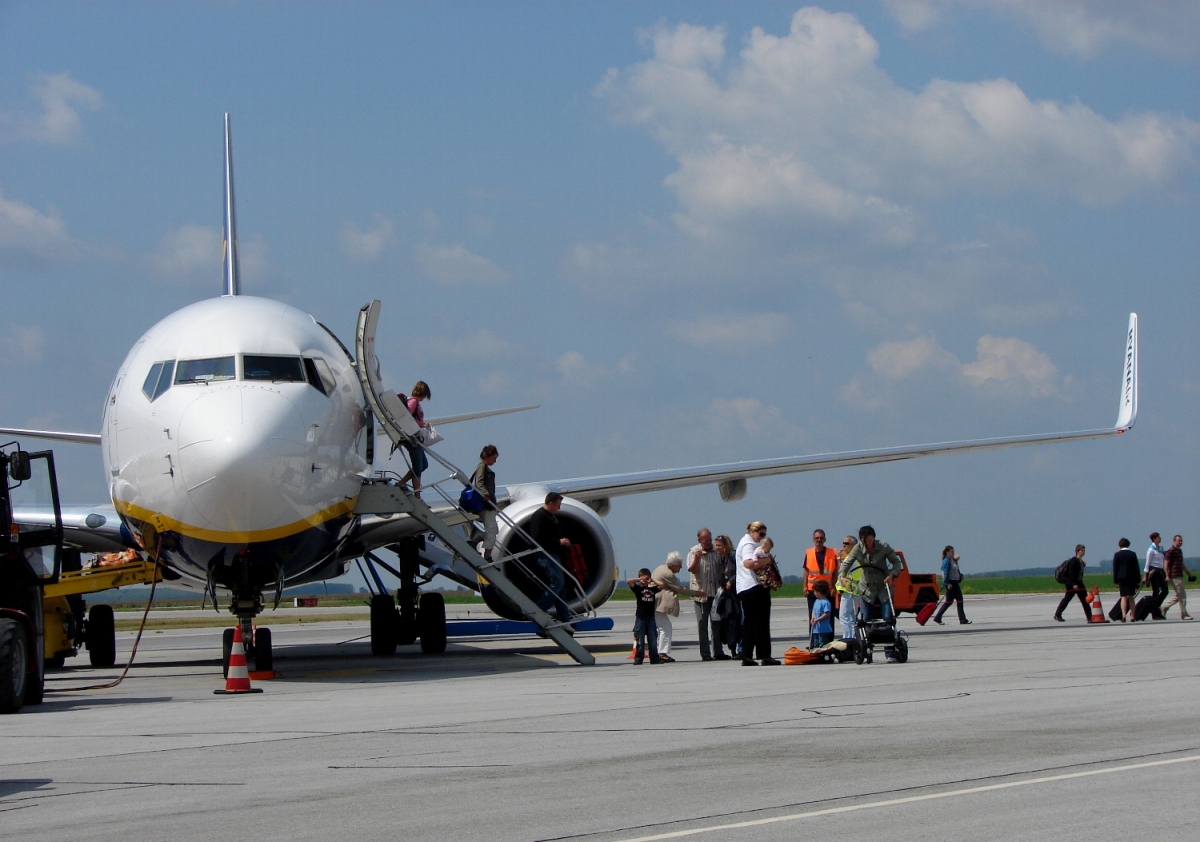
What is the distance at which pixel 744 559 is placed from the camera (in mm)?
15406

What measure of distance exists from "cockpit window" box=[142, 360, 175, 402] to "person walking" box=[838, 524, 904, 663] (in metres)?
7.28

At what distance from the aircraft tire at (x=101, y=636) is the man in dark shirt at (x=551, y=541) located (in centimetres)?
625

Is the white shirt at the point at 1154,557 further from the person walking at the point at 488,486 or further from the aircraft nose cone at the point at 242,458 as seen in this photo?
the aircraft nose cone at the point at 242,458

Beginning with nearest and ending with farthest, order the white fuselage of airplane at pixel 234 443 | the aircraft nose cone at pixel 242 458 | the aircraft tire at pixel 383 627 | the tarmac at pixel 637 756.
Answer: the tarmac at pixel 637 756 < the aircraft nose cone at pixel 242 458 < the white fuselage of airplane at pixel 234 443 < the aircraft tire at pixel 383 627

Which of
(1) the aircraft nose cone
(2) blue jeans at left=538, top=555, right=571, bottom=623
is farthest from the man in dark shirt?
(1) the aircraft nose cone

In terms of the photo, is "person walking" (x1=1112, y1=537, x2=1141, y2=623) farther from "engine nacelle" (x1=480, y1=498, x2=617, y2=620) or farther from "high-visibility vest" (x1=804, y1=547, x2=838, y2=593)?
"engine nacelle" (x1=480, y1=498, x2=617, y2=620)

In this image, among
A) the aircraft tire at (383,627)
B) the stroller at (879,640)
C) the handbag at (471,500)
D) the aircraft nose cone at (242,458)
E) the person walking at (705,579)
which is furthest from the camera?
the aircraft tire at (383,627)

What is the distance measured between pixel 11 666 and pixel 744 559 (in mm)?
7485

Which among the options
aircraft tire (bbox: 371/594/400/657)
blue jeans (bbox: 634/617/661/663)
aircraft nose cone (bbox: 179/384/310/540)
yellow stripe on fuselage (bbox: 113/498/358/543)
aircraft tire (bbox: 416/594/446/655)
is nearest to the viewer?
aircraft nose cone (bbox: 179/384/310/540)

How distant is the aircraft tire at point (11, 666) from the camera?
439 inches

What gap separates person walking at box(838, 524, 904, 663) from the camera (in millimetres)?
15188

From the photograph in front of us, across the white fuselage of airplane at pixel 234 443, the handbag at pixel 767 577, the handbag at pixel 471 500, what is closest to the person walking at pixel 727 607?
the handbag at pixel 767 577

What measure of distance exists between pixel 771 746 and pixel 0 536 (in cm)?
709

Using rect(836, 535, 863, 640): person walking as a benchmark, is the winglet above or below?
above
